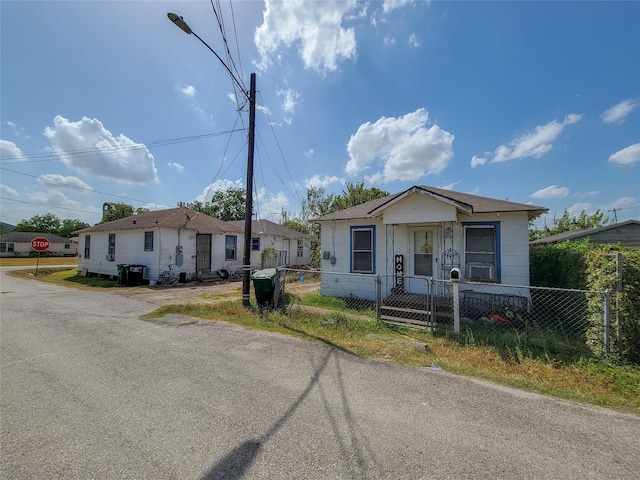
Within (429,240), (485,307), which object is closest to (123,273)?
(429,240)

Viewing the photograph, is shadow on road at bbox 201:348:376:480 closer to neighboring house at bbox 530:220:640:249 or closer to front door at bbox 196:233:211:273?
front door at bbox 196:233:211:273

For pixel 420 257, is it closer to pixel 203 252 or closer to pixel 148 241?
pixel 203 252

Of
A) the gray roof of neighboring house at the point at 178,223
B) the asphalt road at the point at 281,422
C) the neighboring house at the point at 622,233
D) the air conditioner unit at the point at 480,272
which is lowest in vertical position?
the asphalt road at the point at 281,422

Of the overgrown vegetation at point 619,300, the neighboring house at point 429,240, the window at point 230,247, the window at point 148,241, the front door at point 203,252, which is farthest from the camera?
the window at point 230,247

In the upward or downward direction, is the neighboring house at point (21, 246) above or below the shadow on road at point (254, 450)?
above

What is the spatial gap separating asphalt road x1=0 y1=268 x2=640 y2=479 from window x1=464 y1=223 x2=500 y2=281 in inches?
A: 188

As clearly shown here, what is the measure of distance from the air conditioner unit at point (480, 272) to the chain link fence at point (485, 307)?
9.7 inches

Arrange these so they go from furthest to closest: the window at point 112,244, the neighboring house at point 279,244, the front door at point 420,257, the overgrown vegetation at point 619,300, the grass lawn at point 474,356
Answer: the neighboring house at point 279,244 → the window at point 112,244 → the front door at point 420,257 → the overgrown vegetation at point 619,300 → the grass lawn at point 474,356


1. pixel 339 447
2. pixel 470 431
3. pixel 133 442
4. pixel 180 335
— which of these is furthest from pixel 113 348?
pixel 470 431

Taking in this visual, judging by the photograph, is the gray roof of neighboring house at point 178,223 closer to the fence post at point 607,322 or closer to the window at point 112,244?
the window at point 112,244

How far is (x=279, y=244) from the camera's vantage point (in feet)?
73.5

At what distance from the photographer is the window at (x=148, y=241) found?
14.9 meters

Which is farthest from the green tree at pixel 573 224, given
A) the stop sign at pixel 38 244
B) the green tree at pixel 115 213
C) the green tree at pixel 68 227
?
the green tree at pixel 68 227

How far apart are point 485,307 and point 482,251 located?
1529 mm
